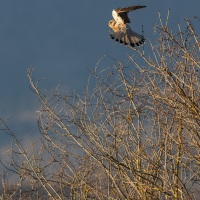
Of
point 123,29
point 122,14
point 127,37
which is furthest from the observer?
point 122,14

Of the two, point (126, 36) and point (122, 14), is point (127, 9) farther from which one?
point (126, 36)

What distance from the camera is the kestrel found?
952cm

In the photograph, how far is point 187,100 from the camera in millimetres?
6527

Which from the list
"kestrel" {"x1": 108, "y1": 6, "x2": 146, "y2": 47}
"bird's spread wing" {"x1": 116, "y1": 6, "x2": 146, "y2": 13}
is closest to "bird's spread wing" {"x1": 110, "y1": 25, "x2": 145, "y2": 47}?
"kestrel" {"x1": 108, "y1": 6, "x2": 146, "y2": 47}

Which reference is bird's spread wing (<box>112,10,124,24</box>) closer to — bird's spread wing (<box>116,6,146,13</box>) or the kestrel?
the kestrel

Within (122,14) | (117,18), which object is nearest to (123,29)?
(117,18)

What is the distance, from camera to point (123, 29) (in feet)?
34.6

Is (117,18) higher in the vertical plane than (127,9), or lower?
higher

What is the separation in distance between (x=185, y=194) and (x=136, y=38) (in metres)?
3.70

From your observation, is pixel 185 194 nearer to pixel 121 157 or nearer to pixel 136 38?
pixel 121 157

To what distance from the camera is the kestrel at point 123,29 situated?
31.2 ft

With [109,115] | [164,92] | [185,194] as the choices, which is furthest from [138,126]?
[185,194]

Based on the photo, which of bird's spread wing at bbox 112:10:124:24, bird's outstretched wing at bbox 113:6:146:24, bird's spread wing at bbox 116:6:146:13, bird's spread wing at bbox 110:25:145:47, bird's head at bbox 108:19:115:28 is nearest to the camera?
bird's spread wing at bbox 110:25:145:47

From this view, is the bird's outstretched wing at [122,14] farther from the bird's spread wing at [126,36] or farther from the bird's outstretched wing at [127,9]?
the bird's spread wing at [126,36]
